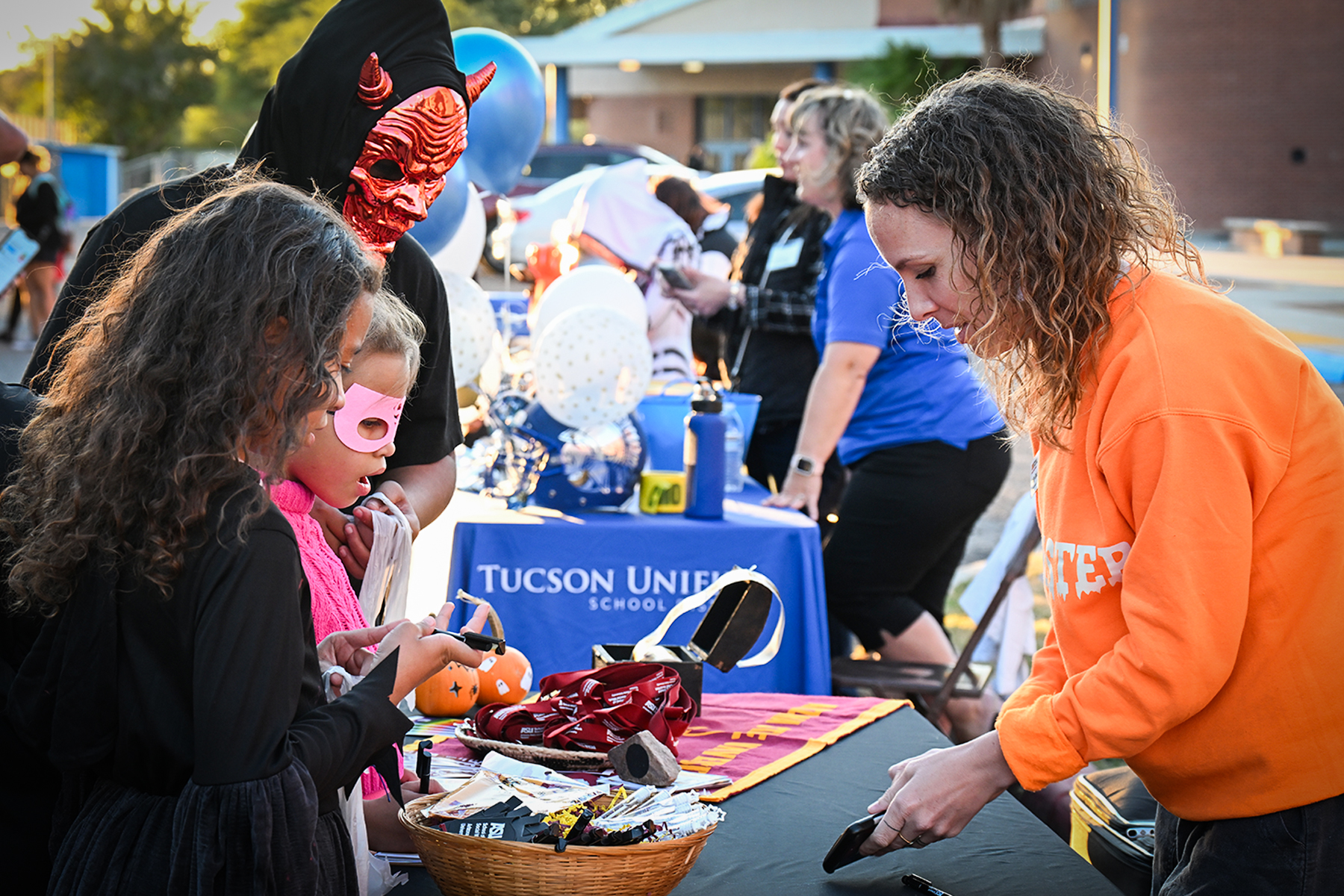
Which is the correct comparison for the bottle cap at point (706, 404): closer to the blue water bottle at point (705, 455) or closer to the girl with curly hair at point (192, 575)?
the blue water bottle at point (705, 455)

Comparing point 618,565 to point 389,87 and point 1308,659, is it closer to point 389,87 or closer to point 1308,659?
point 389,87

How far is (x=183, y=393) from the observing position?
1099 millimetres

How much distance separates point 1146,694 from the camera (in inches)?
47.6

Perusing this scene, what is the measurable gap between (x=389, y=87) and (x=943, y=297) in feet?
3.24

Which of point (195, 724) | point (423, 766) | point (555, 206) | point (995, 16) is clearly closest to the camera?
point (195, 724)

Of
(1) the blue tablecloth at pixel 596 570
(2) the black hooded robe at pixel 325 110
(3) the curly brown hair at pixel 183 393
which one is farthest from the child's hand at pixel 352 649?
(1) the blue tablecloth at pixel 596 570

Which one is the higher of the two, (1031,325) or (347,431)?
(1031,325)

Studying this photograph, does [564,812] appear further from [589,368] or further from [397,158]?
[589,368]

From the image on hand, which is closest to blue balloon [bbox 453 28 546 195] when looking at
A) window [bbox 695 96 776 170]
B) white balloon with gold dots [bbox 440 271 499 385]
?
white balloon with gold dots [bbox 440 271 499 385]

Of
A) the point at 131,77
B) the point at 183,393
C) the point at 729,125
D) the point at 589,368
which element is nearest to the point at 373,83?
the point at 183,393

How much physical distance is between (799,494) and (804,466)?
0.28ft

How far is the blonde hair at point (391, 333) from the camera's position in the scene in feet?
4.96

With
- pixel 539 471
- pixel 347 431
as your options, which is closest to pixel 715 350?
pixel 539 471

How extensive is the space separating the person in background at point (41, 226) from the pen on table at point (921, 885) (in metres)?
10.2
